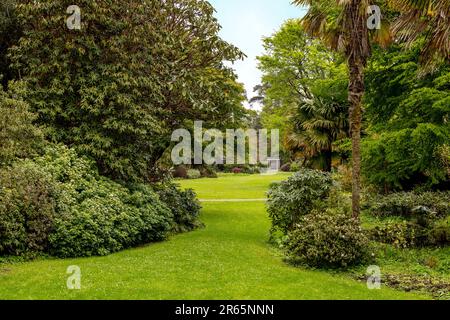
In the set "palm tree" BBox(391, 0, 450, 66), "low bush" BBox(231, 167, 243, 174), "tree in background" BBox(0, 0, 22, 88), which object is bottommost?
"low bush" BBox(231, 167, 243, 174)

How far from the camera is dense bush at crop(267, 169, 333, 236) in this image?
13.5m

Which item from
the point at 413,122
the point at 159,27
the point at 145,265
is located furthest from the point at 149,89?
the point at 413,122

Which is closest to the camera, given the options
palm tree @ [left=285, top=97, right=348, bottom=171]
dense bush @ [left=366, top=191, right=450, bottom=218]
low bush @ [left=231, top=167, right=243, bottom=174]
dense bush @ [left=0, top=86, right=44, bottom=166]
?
dense bush @ [left=0, top=86, right=44, bottom=166]

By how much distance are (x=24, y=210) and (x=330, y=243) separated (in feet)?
24.5

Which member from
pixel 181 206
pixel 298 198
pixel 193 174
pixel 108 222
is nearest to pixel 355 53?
pixel 298 198

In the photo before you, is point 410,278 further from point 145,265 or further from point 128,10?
point 128,10

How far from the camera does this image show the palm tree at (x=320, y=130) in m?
24.3

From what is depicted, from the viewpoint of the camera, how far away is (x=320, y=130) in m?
24.6

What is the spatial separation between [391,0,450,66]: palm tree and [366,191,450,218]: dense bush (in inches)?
222

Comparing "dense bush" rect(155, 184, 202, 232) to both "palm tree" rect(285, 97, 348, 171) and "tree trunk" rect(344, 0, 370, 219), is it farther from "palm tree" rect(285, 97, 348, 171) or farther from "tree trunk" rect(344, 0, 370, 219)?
"palm tree" rect(285, 97, 348, 171)

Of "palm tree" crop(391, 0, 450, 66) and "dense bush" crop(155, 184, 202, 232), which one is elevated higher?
"palm tree" crop(391, 0, 450, 66)

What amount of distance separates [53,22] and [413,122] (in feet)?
39.3

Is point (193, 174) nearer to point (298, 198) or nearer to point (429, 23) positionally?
point (298, 198)

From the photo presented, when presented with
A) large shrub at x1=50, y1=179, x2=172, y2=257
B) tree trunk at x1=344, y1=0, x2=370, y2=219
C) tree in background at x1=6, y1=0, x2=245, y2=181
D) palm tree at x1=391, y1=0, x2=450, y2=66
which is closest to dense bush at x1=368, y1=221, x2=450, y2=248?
tree trunk at x1=344, y1=0, x2=370, y2=219
